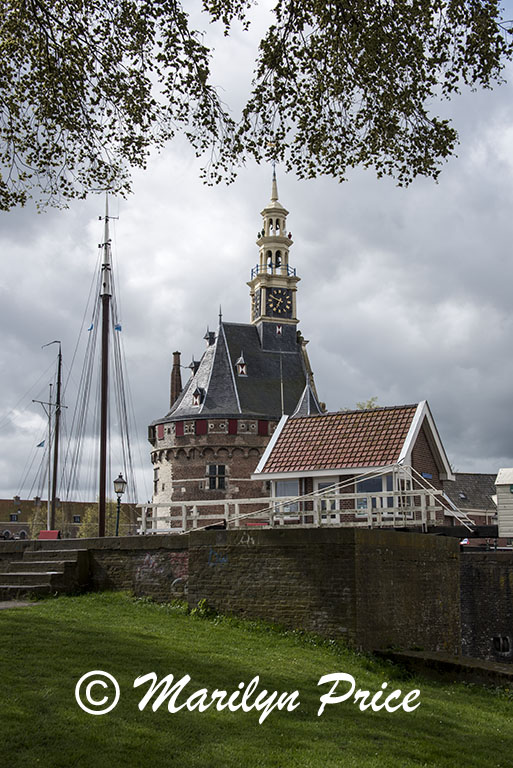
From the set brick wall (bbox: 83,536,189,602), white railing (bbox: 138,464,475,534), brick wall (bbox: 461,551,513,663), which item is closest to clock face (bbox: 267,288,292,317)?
white railing (bbox: 138,464,475,534)

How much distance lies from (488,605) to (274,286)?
3659 cm

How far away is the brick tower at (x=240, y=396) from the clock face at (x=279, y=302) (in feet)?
0.24

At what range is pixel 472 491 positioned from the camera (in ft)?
171

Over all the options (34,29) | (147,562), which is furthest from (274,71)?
(147,562)

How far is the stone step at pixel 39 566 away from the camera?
60.8 feet

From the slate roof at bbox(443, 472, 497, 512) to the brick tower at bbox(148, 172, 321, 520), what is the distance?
10521 mm

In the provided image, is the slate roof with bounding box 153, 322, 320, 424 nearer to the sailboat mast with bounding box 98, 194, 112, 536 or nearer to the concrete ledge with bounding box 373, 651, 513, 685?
the sailboat mast with bounding box 98, 194, 112, 536

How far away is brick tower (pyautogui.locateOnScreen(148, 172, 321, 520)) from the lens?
48781 millimetres

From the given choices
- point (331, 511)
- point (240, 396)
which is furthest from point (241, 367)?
point (331, 511)

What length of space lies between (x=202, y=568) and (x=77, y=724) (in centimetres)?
833

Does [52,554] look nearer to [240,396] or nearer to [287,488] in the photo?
[287,488]

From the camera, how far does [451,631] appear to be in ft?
57.6

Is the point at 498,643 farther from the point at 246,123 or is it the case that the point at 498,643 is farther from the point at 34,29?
the point at 34,29

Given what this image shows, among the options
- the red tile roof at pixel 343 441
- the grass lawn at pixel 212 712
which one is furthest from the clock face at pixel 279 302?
the grass lawn at pixel 212 712
